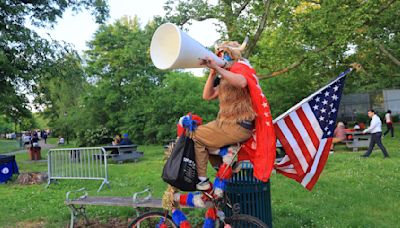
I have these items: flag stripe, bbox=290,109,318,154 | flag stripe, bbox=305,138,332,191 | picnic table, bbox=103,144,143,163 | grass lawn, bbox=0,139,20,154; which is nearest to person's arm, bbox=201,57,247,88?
flag stripe, bbox=290,109,318,154

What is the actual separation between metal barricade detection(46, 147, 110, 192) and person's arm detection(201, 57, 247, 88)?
649 cm

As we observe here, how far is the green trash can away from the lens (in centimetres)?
422

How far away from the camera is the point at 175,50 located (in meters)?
3.23

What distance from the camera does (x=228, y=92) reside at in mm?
3758

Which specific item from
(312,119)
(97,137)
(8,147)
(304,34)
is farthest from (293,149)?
(8,147)

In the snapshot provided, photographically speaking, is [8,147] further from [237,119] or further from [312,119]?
[237,119]

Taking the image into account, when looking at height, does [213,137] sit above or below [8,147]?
above

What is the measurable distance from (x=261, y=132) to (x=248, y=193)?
954 mm

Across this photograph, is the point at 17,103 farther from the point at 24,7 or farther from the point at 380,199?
the point at 380,199

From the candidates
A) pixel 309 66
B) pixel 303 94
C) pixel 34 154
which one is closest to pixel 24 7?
pixel 34 154

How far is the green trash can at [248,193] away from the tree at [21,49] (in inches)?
434

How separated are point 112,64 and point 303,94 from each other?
13480 mm

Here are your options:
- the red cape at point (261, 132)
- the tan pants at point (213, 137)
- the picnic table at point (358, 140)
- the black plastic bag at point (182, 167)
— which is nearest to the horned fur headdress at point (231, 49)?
the red cape at point (261, 132)

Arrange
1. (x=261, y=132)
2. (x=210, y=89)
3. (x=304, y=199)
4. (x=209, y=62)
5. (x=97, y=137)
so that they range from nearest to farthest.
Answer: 1. (x=209, y=62)
2. (x=261, y=132)
3. (x=210, y=89)
4. (x=304, y=199)
5. (x=97, y=137)
